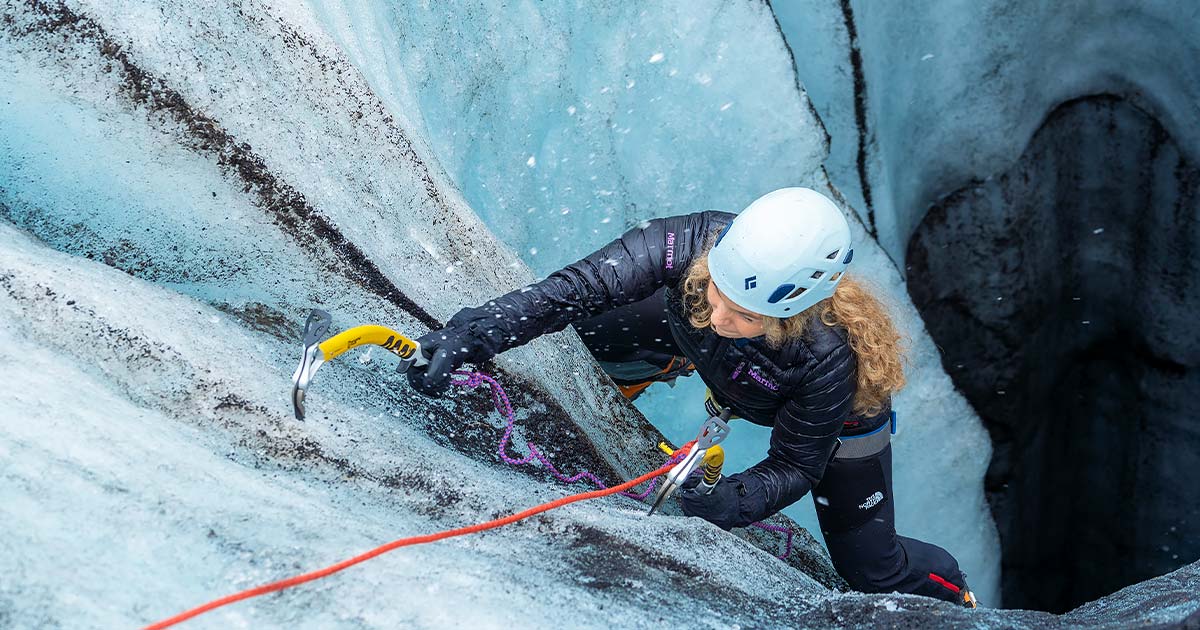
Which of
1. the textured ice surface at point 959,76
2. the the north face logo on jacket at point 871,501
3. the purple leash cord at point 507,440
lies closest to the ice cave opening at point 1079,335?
the textured ice surface at point 959,76

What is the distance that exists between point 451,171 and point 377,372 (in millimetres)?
1094

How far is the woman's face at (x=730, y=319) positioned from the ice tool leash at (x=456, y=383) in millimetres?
191

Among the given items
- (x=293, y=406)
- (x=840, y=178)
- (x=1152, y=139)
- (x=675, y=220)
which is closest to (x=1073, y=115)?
(x=1152, y=139)

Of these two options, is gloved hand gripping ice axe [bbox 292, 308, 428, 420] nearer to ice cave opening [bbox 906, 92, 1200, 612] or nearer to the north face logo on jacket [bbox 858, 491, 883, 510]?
the north face logo on jacket [bbox 858, 491, 883, 510]

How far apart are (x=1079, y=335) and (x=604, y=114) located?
124 inches

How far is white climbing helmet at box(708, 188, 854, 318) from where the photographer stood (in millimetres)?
1828

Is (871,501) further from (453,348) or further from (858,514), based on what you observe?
(453,348)

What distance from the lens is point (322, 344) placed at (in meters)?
1.69

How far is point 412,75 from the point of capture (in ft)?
9.54

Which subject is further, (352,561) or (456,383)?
(456,383)

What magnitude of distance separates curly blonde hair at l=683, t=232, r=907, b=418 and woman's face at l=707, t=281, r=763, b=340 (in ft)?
0.07

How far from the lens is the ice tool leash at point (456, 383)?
55.4 inches

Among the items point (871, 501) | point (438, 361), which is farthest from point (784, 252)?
point (871, 501)

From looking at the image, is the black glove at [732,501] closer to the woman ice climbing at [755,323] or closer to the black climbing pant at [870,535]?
the woman ice climbing at [755,323]
